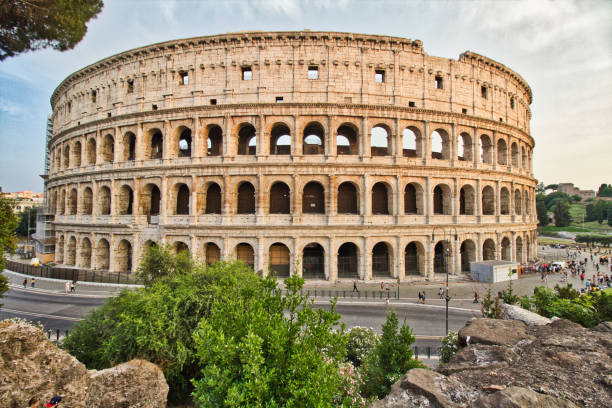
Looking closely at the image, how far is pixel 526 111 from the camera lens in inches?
1330

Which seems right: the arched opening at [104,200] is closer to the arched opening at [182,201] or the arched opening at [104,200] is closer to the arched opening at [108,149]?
the arched opening at [108,149]

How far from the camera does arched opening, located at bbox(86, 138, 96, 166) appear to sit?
2912 cm

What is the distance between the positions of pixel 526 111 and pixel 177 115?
4030cm

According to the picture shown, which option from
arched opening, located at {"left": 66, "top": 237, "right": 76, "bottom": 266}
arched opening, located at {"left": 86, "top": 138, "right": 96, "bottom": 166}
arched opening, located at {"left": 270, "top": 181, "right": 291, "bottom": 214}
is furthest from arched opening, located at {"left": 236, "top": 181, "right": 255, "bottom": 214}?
arched opening, located at {"left": 66, "top": 237, "right": 76, "bottom": 266}

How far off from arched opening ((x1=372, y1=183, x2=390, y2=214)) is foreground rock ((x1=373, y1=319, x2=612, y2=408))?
19207 millimetres

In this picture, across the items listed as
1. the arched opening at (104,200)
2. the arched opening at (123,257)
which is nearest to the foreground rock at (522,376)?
the arched opening at (123,257)

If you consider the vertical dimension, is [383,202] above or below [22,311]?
above

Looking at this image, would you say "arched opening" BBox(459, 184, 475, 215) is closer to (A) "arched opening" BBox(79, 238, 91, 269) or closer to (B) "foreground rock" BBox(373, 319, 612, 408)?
(B) "foreground rock" BBox(373, 319, 612, 408)

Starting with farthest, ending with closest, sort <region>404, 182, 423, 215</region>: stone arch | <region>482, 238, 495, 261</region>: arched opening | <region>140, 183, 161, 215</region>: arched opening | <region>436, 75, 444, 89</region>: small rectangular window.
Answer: <region>482, 238, 495, 261</region>: arched opening
<region>404, 182, 423, 215</region>: stone arch
<region>436, 75, 444, 89</region>: small rectangular window
<region>140, 183, 161, 215</region>: arched opening

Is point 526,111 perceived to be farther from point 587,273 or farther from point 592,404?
point 592,404

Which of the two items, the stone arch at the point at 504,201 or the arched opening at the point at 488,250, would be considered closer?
the arched opening at the point at 488,250

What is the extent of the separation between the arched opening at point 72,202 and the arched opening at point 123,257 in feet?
30.3

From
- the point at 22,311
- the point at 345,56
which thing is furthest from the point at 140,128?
the point at 345,56

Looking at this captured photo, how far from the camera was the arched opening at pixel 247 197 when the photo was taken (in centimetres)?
2547
